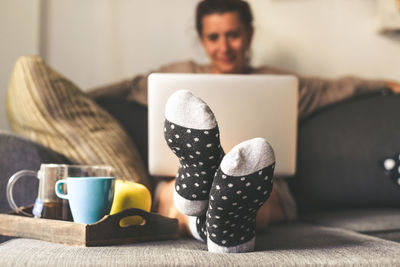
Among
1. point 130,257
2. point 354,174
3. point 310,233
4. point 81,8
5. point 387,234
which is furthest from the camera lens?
point 81,8

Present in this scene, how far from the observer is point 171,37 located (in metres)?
2.02

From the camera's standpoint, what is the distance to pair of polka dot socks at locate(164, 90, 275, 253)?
0.77 m

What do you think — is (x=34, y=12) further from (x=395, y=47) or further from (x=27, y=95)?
Answer: (x=395, y=47)

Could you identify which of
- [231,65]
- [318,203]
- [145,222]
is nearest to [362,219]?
[318,203]

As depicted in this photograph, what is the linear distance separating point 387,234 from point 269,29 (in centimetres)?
112

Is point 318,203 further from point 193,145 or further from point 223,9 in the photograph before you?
point 193,145

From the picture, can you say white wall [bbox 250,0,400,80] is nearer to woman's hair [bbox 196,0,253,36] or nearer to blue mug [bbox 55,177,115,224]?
woman's hair [bbox 196,0,253,36]

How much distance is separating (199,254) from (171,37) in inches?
53.7

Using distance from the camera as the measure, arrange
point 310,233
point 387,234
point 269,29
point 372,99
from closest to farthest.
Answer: point 310,233 → point 387,234 → point 372,99 → point 269,29

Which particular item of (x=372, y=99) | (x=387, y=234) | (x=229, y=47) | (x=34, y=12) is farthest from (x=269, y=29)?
(x=387, y=234)

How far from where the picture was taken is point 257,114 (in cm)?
113

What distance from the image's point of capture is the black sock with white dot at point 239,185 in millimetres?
763

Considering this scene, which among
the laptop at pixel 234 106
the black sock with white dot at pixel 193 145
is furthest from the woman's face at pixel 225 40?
the black sock with white dot at pixel 193 145

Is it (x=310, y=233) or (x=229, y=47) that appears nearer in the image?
(x=310, y=233)
